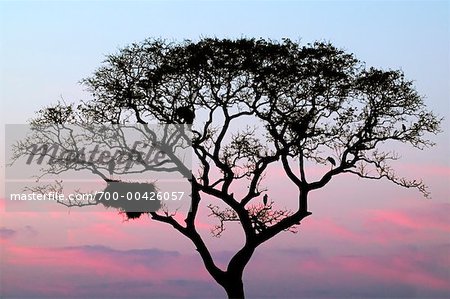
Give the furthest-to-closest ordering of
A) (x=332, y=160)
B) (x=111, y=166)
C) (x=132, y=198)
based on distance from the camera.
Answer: (x=111, y=166)
(x=332, y=160)
(x=132, y=198)

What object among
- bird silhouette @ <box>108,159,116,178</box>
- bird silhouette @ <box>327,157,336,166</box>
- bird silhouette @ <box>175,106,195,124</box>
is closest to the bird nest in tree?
bird silhouette @ <box>108,159,116,178</box>

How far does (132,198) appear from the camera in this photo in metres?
30.6

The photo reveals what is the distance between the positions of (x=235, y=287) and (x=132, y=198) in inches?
194

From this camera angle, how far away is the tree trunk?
3094 centimetres

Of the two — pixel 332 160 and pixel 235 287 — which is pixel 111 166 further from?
pixel 332 160

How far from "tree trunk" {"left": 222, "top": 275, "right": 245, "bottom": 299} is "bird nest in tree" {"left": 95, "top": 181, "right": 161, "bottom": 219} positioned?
3762mm

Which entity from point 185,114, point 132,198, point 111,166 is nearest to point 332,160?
point 185,114

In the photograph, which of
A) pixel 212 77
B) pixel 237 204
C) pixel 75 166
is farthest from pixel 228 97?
pixel 75 166

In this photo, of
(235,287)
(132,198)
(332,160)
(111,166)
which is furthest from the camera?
(111,166)

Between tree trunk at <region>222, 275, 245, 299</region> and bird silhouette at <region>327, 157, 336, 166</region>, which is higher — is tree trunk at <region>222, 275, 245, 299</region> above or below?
below

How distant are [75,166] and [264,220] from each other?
7.37 m

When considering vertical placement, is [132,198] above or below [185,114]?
below

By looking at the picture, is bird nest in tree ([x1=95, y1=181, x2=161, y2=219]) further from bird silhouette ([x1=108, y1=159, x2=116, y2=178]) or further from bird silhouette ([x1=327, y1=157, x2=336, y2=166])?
bird silhouette ([x1=327, y1=157, x2=336, y2=166])

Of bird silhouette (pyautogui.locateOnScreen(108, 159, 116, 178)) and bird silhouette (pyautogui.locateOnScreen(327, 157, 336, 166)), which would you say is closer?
bird silhouette (pyautogui.locateOnScreen(327, 157, 336, 166))
